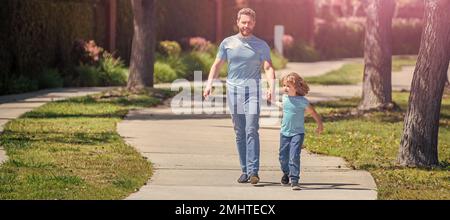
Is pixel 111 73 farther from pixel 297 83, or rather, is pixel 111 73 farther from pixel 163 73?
pixel 297 83

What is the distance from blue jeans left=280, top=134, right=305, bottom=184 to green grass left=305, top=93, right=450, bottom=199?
35.8 inches

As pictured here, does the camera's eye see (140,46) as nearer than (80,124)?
No

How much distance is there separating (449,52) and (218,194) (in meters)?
3.93

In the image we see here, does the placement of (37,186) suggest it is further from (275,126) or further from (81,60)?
(81,60)

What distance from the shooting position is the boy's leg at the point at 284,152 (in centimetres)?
1105

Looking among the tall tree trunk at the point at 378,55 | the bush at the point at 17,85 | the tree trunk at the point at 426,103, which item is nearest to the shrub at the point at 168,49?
the bush at the point at 17,85

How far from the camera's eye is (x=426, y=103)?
12.7 meters

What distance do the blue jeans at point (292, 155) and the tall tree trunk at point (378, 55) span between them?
8780mm

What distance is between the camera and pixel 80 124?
1641cm

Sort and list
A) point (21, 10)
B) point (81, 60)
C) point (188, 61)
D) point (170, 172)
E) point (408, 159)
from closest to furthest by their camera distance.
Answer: point (170, 172)
point (408, 159)
point (21, 10)
point (81, 60)
point (188, 61)

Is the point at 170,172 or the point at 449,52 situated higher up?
the point at 449,52

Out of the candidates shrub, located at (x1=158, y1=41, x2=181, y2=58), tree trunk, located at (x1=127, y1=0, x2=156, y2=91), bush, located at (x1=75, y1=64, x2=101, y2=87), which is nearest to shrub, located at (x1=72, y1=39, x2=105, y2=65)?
bush, located at (x1=75, y1=64, x2=101, y2=87)

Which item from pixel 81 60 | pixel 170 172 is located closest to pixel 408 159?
pixel 170 172

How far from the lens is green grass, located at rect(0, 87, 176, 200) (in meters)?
10.4
